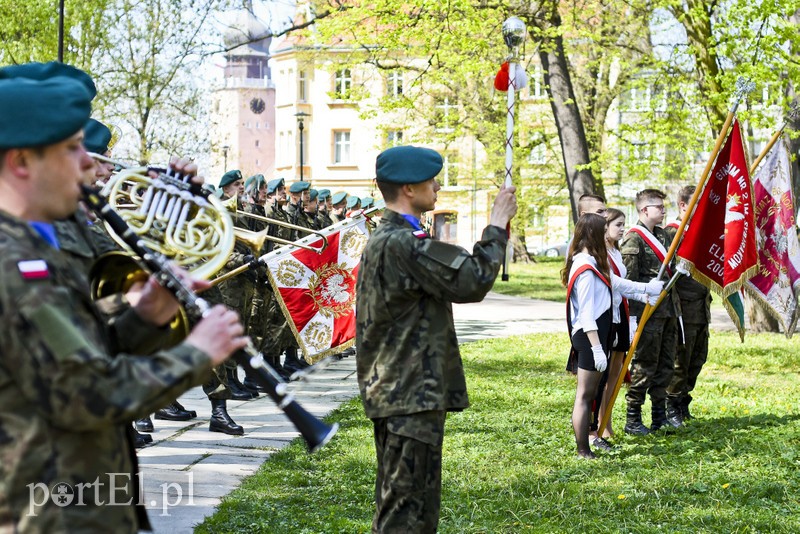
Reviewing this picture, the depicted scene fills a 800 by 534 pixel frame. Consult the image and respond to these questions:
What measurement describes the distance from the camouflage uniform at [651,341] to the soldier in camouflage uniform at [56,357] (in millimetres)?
6904

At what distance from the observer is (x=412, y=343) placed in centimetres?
436

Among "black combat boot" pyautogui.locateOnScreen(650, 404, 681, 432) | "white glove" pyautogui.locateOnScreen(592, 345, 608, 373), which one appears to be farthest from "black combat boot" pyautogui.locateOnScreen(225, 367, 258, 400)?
"white glove" pyautogui.locateOnScreen(592, 345, 608, 373)

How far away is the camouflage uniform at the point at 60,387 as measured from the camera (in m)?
2.39

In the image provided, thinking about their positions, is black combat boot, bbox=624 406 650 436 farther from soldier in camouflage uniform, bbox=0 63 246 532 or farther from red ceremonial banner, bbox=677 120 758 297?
soldier in camouflage uniform, bbox=0 63 246 532

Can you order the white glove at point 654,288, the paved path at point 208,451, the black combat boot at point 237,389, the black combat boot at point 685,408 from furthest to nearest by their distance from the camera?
the black combat boot at point 237,389 → the black combat boot at point 685,408 → the white glove at point 654,288 → the paved path at point 208,451

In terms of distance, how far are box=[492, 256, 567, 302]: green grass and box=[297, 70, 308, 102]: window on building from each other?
27.9m

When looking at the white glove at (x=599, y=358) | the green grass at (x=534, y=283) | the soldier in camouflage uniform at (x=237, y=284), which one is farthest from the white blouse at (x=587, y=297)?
the green grass at (x=534, y=283)

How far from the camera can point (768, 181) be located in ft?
30.7

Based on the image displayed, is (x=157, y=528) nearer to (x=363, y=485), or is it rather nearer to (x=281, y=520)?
(x=281, y=520)

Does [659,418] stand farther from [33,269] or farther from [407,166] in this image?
[33,269]

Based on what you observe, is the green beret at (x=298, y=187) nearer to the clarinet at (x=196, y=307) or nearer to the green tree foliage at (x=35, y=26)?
the green tree foliage at (x=35, y=26)

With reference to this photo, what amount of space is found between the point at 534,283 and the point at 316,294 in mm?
23357

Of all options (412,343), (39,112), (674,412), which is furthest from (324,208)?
(39,112)

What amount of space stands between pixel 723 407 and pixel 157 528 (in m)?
6.22
